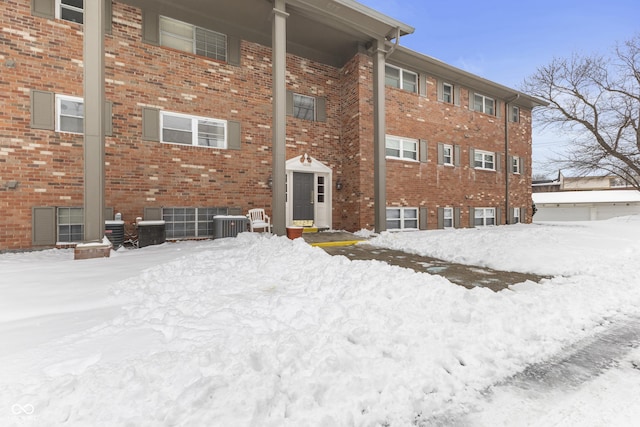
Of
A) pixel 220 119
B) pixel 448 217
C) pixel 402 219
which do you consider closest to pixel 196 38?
pixel 220 119

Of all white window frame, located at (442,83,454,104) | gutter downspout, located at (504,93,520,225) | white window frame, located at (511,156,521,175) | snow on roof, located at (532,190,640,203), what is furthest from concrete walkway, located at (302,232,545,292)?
snow on roof, located at (532,190,640,203)

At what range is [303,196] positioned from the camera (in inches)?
425

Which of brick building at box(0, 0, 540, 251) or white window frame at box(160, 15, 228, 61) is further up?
white window frame at box(160, 15, 228, 61)

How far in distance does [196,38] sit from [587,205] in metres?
37.4

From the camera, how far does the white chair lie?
29.8 feet

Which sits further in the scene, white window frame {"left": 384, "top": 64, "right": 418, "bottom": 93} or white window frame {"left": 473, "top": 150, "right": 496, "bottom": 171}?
white window frame {"left": 473, "top": 150, "right": 496, "bottom": 171}

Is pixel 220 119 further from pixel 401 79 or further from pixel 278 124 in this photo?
pixel 401 79

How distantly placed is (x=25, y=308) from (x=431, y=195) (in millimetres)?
13142

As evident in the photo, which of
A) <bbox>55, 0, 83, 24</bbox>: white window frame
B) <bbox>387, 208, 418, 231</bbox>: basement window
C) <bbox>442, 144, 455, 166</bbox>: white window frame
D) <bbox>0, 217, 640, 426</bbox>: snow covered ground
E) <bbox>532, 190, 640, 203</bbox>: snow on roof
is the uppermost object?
<bbox>55, 0, 83, 24</bbox>: white window frame

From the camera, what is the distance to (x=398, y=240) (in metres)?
8.05

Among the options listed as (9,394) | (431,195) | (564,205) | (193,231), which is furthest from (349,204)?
(564,205)

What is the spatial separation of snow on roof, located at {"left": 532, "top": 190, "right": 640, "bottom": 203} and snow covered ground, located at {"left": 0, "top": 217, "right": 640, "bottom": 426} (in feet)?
107

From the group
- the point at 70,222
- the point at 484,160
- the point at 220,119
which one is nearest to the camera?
the point at 70,222

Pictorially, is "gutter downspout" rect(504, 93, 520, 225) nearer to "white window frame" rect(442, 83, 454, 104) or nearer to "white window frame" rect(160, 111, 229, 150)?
"white window frame" rect(442, 83, 454, 104)
